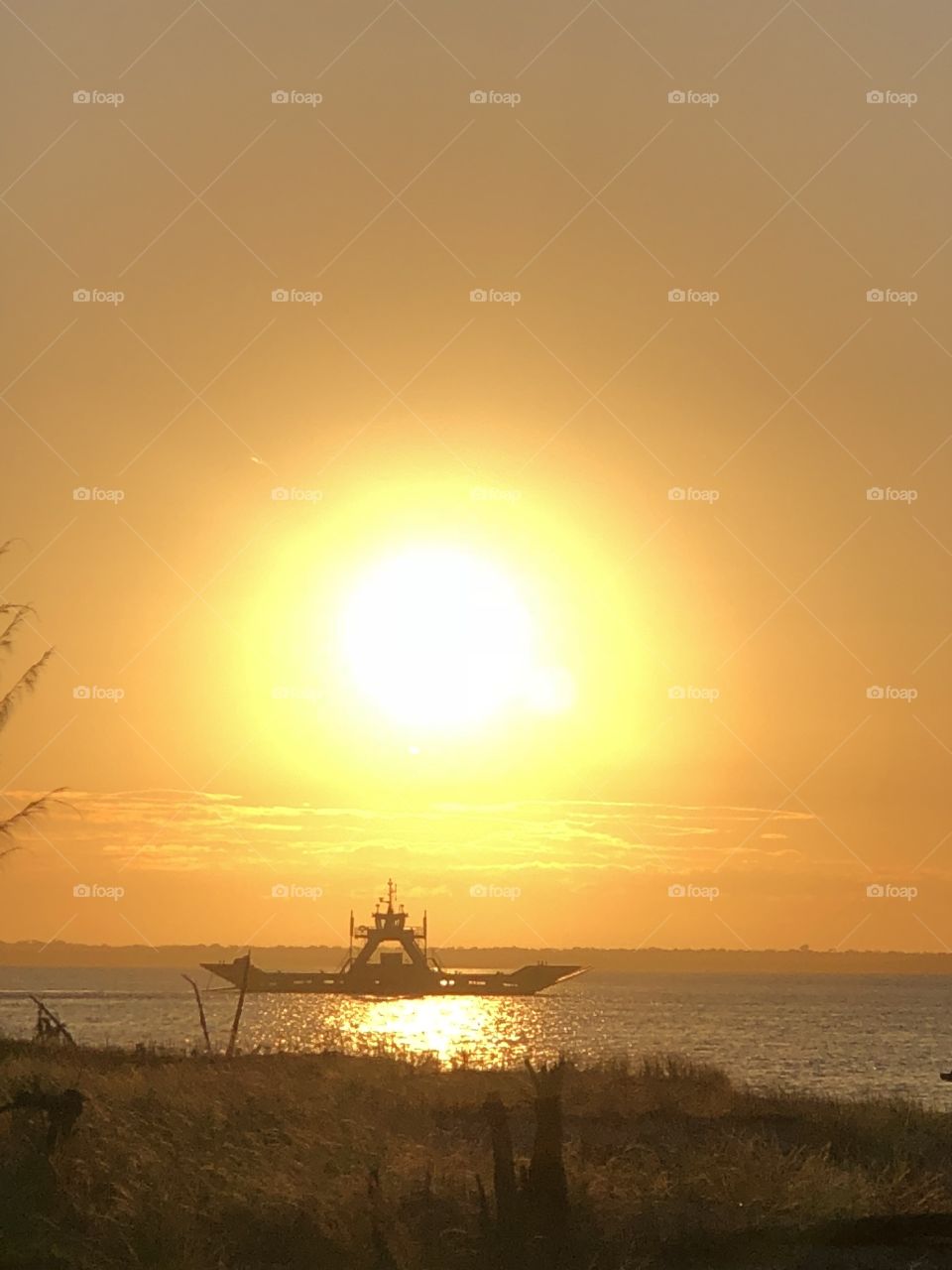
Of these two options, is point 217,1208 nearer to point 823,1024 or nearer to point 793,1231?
point 793,1231

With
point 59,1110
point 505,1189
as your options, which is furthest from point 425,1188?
point 59,1110

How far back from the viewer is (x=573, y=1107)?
98.3 ft

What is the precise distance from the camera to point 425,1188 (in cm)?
1859

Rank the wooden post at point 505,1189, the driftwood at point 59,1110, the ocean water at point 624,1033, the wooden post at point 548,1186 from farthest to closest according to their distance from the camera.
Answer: the ocean water at point 624,1033
the driftwood at point 59,1110
the wooden post at point 505,1189
the wooden post at point 548,1186

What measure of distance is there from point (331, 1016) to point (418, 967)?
12.8 metres

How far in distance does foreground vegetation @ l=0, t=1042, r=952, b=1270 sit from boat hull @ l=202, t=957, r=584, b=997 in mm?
102091

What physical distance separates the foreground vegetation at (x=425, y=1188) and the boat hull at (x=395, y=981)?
10209 centimetres

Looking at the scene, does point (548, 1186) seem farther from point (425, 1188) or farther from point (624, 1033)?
point (624, 1033)

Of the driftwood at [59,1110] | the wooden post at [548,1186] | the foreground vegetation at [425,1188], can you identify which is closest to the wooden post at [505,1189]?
the foreground vegetation at [425,1188]

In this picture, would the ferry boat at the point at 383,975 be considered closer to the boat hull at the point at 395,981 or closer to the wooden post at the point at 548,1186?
the boat hull at the point at 395,981

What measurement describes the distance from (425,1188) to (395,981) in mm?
125592

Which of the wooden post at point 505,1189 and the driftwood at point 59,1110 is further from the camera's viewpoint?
the driftwood at point 59,1110

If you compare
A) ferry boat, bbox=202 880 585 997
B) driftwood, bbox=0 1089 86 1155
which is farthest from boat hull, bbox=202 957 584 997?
driftwood, bbox=0 1089 86 1155

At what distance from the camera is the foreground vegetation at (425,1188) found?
16.8 meters
